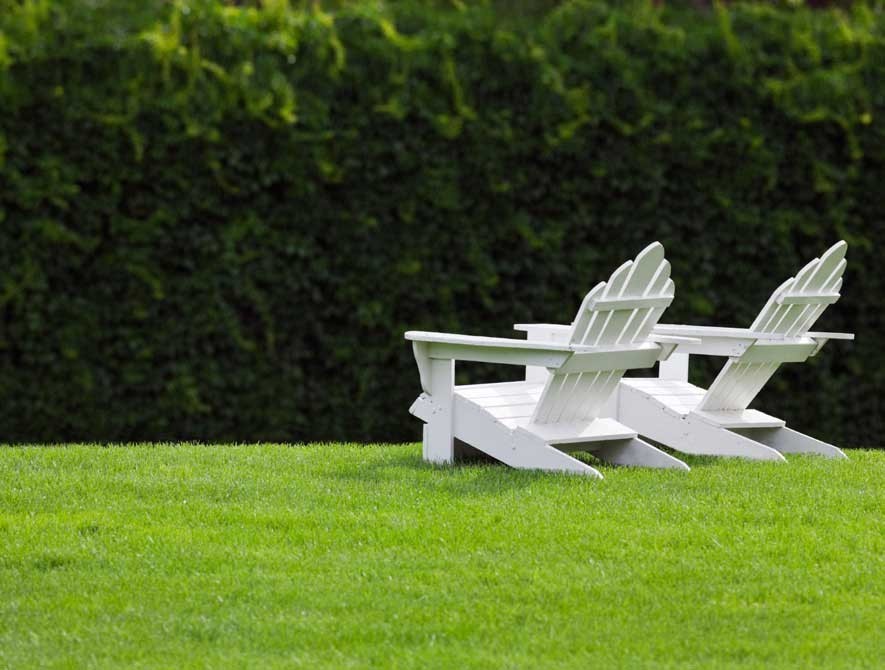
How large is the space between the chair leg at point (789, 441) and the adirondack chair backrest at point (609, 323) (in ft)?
3.71

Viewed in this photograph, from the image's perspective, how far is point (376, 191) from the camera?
8.45 metres

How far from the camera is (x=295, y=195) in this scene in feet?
27.3

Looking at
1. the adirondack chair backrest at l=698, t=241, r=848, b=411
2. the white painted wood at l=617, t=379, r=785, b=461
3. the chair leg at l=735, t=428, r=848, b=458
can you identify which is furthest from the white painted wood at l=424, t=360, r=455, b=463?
the chair leg at l=735, t=428, r=848, b=458

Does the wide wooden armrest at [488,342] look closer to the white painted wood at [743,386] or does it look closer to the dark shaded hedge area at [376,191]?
the white painted wood at [743,386]

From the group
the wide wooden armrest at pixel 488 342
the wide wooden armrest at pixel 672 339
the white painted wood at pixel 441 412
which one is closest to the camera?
the wide wooden armrest at pixel 488 342

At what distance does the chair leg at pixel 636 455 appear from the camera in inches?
248

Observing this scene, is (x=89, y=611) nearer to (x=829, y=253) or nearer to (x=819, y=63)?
(x=829, y=253)

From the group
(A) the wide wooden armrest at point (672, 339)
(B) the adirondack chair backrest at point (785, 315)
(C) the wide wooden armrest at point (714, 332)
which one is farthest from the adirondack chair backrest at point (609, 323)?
(B) the adirondack chair backrest at point (785, 315)

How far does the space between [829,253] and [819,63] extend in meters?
2.78

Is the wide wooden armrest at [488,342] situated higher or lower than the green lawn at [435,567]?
higher

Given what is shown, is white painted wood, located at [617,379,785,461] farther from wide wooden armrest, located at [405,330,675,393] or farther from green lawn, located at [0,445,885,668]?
wide wooden armrest, located at [405,330,675,393]

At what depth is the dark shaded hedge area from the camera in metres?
8.05

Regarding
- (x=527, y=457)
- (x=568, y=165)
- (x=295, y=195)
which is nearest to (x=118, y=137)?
(x=295, y=195)

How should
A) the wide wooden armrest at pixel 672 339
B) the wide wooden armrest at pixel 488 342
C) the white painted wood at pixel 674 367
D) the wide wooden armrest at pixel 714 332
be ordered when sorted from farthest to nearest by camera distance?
1. the white painted wood at pixel 674 367
2. the wide wooden armrest at pixel 714 332
3. the wide wooden armrest at pixel 672 339
4. the wide wooden armrest at pixel 488 342
